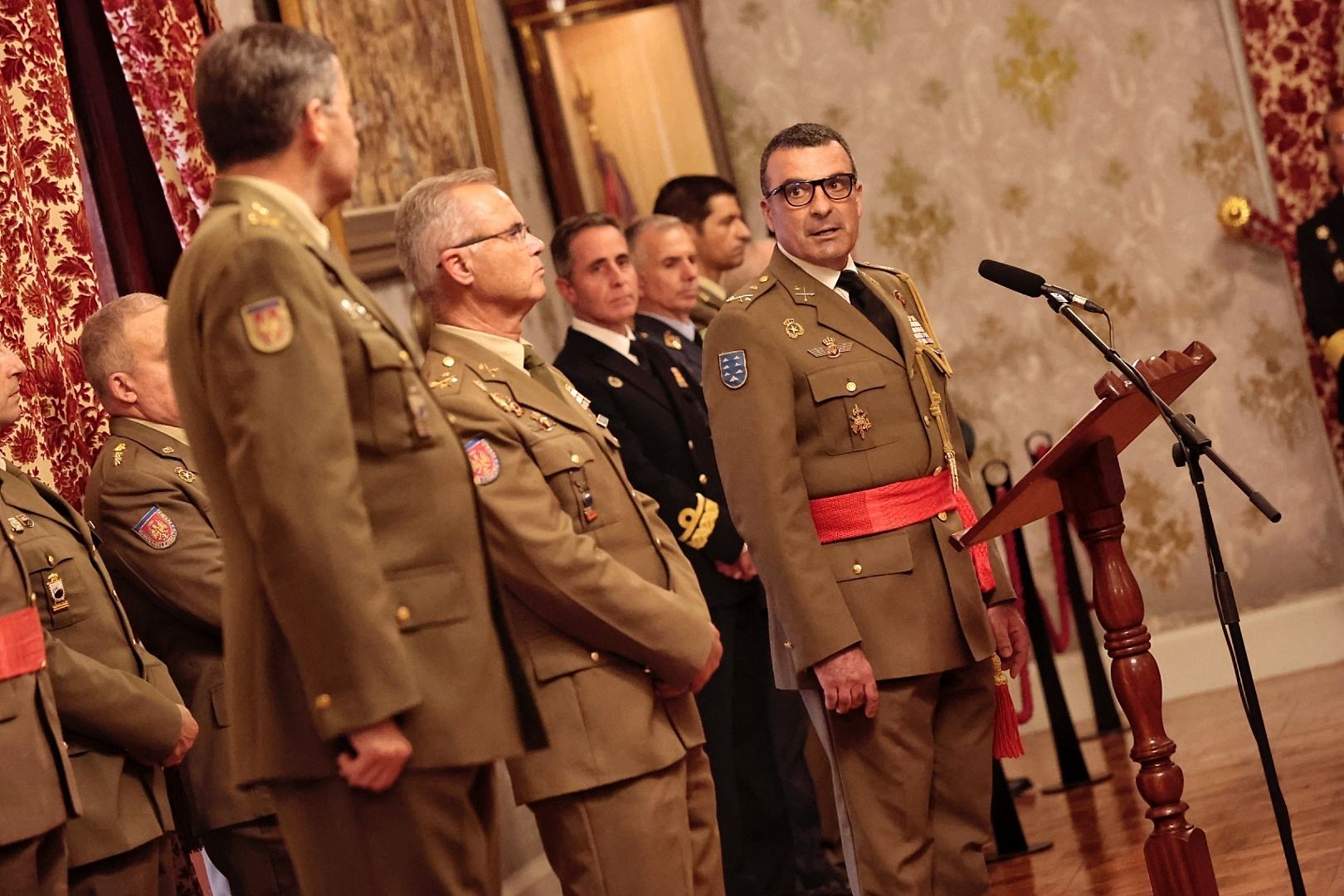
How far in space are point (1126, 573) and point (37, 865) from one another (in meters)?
1.76

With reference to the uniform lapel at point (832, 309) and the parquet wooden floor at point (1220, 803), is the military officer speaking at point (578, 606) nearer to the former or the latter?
the uniform lapel at point (832, 309)

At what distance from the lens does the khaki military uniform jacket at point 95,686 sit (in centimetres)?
262

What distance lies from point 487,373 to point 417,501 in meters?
0.65

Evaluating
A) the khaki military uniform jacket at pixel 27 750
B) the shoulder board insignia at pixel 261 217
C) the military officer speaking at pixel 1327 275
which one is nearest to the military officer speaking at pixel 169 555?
the khaki military uniform jacket at pixel 27 750

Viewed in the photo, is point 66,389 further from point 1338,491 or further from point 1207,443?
point 1338,491

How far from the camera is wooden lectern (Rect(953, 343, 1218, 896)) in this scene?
8.56 ft

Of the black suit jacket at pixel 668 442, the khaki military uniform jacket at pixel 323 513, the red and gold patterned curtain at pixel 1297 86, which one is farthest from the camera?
the red and gold patterned curtain at pixel 1297 86

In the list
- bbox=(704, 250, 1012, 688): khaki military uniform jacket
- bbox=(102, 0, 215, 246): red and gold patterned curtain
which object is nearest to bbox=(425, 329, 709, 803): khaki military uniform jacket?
bbox=(704, 250, 1012, 688): khaki military uniform jacket

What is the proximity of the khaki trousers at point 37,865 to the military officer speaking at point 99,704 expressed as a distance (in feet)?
0.41

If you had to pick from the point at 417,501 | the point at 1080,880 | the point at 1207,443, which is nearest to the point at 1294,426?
the point at 1080,880

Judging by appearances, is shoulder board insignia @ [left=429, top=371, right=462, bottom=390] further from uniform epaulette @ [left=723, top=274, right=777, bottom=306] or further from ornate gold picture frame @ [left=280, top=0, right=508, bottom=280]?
ornate gold picture frame @ [left=280, top=0, right=508, bottom=280]

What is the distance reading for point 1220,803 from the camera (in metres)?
4.07

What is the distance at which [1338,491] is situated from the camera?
5.79 meters

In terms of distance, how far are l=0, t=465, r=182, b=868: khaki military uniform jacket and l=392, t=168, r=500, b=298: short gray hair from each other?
712 millimetres
